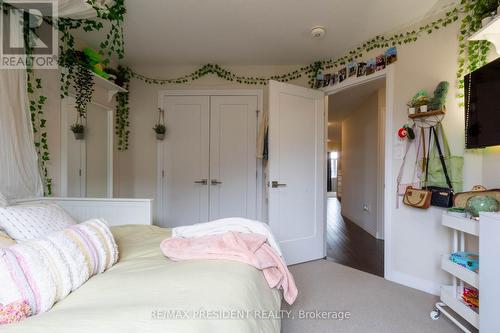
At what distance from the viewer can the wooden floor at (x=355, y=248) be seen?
9.14ft

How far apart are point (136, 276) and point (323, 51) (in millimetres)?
2898

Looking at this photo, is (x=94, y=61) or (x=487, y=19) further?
(x=94, y=61)

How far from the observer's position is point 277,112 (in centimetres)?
266

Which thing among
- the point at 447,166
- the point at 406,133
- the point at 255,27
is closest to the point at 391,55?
the point at 406,133

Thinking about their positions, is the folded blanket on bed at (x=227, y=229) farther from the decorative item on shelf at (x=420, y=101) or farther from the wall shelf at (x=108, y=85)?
the wall shelf at (x=108, y=85)

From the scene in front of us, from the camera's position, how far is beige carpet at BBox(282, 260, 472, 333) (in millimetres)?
1669

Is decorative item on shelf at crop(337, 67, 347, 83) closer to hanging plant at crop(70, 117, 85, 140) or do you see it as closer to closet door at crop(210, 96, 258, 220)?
closet door at crop(210, 96, 258, 220)

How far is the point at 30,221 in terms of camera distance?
46.7 inches

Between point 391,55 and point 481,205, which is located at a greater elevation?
point 391,55

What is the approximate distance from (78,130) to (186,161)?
1.25m

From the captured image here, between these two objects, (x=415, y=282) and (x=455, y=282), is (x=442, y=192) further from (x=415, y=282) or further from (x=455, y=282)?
(x=415, y=282)

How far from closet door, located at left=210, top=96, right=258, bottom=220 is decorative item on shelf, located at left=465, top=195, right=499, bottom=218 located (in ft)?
7.10

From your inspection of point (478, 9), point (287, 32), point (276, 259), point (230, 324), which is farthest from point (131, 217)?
point (478, 9)

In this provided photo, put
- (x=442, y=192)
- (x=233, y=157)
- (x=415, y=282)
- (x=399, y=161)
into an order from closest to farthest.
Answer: (x=442, y=192), (x=415, y=282), (x=399, y=161), (x=233, y=157)
